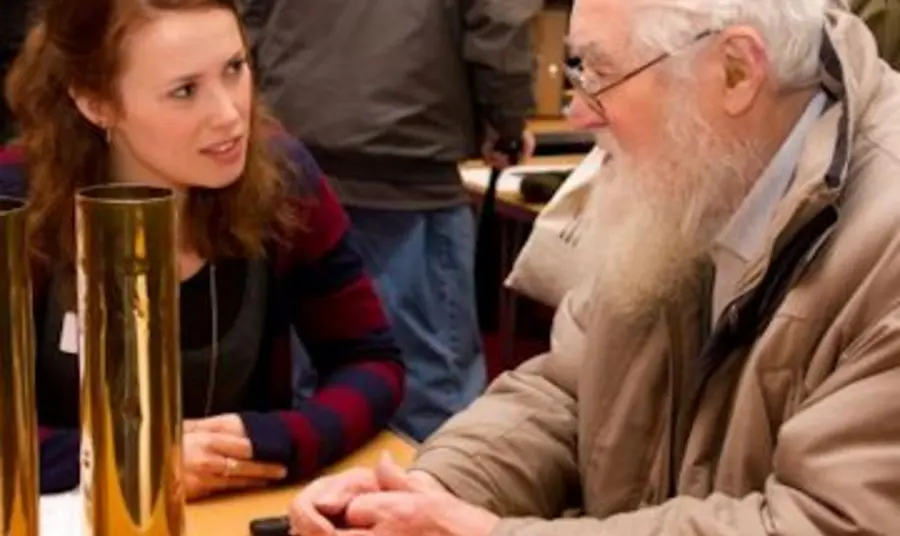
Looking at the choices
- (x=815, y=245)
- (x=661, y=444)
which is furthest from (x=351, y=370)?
(x=815, y=245)

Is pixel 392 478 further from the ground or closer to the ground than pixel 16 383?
closer to the ground

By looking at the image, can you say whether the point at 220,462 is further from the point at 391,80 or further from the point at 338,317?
the point at 391,80

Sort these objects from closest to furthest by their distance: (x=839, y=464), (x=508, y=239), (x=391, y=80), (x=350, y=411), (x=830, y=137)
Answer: (x=839, y=464)
(x=830, y=137)
(x=350, y=411)
(x=391, y=80)
(x=508, y=239)

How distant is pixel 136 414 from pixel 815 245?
659 millimetres

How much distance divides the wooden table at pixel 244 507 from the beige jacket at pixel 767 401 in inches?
5.2

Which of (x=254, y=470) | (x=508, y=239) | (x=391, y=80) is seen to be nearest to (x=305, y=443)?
(x=254, y=470)

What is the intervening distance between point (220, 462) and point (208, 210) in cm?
40

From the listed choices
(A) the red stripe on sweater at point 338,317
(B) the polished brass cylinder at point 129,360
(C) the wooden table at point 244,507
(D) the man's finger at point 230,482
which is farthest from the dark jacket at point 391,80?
(B) the polished brass cylinder at point 129,360

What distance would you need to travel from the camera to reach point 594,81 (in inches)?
62.2

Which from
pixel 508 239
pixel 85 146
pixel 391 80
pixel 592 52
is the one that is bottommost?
pixel 508 239

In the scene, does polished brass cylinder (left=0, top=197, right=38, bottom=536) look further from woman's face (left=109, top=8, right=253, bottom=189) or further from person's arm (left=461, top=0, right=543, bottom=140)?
person's arm (left=461, top=0, right=543, bottom=140)

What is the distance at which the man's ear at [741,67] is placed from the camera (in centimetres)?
148

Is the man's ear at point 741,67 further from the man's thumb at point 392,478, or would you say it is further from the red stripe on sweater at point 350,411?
the red stripe on sweater at point 350,411

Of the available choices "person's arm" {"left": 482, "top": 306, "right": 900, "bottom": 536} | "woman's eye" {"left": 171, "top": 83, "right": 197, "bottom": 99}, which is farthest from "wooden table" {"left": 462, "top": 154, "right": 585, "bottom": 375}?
"person's arm" {"left": 482, "top": 306, "right": 900, "bottom": 536}
